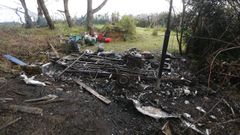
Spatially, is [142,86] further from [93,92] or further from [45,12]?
[45,12]

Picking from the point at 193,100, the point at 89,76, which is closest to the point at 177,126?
the point at 193,100

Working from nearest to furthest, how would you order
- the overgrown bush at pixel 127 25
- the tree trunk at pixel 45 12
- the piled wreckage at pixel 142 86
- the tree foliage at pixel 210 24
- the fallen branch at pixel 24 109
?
the fallen branch at pixel 24 109, the piled wreckage at pixel 142 86, the tree foliage at pixel 210 24, the overgrown bush at pixel 127 25, the tree trunk at pixel 45 12

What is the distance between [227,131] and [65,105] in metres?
2.50

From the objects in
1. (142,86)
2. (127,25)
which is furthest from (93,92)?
(127,25)

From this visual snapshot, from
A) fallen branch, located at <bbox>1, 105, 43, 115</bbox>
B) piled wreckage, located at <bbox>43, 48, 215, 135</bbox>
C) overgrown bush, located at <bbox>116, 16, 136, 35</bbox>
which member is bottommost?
fallen branch, located at <bbox>1, 105, 43, 115</bbox>

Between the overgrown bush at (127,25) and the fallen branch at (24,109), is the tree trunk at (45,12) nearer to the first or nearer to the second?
the overgrown bush at (127,25)

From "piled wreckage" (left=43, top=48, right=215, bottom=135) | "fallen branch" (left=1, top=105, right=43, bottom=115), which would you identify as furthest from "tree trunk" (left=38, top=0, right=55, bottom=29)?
"fallen branch" (left=1, top=105, right=43, bottom=115)

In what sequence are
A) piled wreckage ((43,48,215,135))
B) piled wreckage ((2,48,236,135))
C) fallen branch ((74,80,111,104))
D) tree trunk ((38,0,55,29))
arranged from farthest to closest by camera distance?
tree trunk ((38,0,55,29)), fallen branch ((74,80,111,104)), piled wreckage ((43,48,215,135)), piled wreckage ((2,48,236,135))

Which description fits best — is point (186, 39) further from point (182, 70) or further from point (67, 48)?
point (67, 48)

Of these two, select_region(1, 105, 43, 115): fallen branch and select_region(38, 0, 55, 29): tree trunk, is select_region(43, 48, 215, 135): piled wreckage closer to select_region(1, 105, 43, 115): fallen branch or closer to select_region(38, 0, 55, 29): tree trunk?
select_region(1, 105, 43, 115): fallen branch

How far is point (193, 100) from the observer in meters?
3.68

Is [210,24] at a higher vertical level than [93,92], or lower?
higher

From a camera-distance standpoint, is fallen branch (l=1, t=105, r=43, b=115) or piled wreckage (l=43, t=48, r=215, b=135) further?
piled wreckage (l=43, t=48, r=215, b=135)

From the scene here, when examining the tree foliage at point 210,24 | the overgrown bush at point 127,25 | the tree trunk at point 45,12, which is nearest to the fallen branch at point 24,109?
the tree foliage at point 210,24
